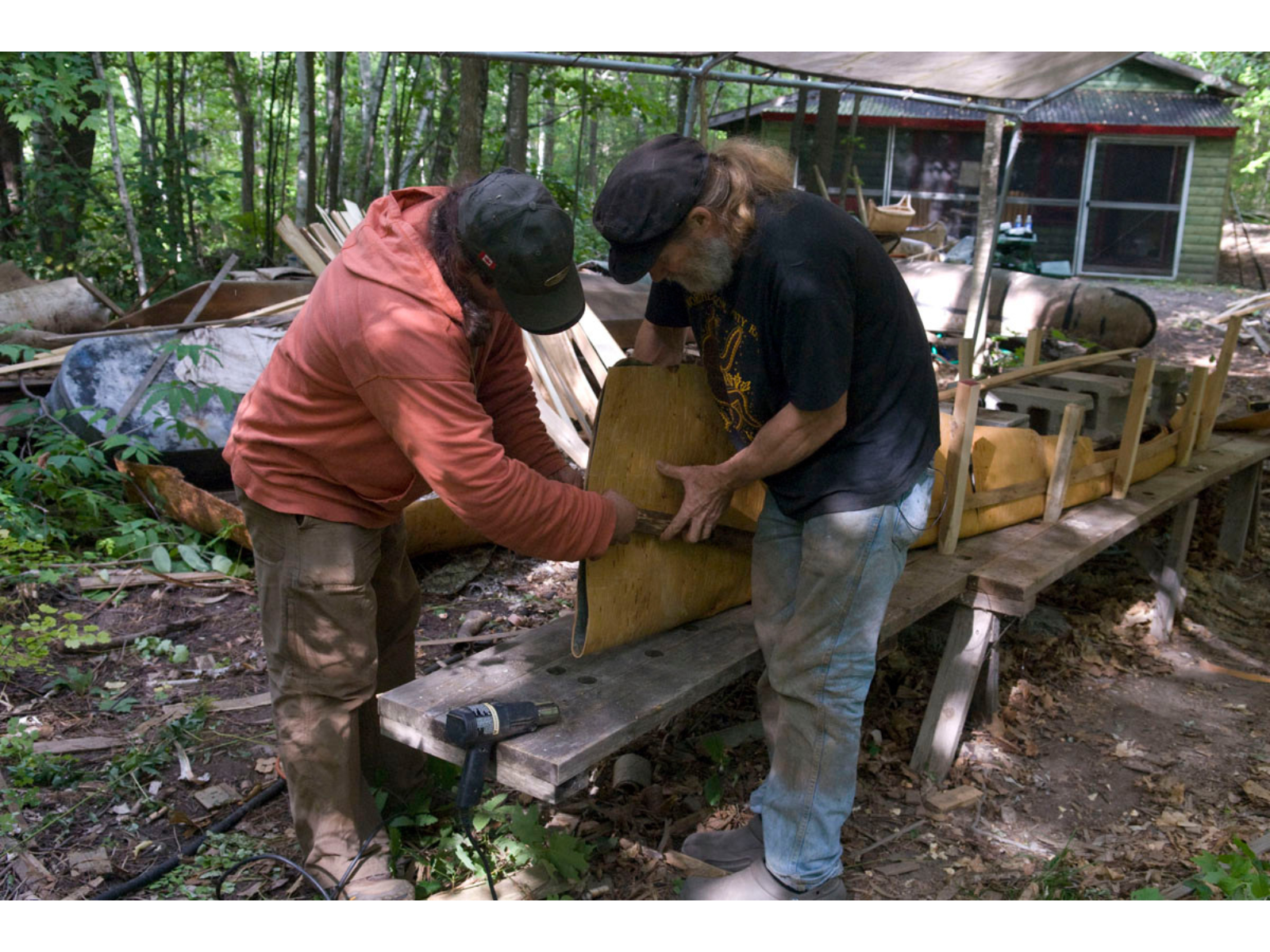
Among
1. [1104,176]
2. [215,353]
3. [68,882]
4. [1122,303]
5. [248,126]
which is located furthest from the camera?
[1104,176]

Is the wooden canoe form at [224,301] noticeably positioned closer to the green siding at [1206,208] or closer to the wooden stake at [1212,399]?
the wooden stake at [1212,399]

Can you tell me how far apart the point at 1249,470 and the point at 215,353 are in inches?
248

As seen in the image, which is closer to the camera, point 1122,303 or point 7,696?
point 7,696

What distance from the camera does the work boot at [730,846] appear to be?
9.46 feet

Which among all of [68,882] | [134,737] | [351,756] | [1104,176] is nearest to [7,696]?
[134,737]

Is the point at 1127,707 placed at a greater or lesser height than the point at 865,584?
lesser

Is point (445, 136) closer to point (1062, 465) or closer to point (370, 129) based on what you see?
point (370, 129)

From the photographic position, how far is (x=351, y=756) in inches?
104

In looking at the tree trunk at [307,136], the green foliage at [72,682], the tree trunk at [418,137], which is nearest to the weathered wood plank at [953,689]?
the green foliage at [72,682]

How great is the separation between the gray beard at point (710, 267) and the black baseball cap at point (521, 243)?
312mm

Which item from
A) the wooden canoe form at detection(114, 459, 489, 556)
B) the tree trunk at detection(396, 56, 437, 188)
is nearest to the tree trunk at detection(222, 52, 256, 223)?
the tree trunk at detection(396, 56, 437, 188)

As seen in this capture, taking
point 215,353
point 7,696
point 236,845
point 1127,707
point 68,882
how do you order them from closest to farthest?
point 68,882
point 236,845
point 7,696
point 1127,707
point 215,353

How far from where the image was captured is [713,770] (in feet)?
11.7

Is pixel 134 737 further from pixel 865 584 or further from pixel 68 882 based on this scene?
pixel 865 584
